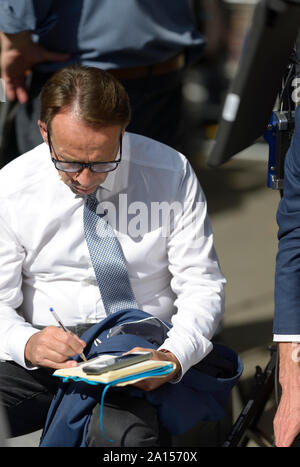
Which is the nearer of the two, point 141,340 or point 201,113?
point 141,340

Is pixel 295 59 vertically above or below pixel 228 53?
above

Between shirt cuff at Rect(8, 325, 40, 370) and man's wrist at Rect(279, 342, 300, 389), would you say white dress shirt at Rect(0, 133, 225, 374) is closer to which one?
shirt cuff at Rect(8, 325, 40, 370)

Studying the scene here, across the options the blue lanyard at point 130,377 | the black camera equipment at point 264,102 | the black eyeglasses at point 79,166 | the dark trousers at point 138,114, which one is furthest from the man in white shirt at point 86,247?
the dark trousers at point 138,114

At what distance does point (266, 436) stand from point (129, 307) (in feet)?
2.28

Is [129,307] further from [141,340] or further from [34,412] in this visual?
[34,412]

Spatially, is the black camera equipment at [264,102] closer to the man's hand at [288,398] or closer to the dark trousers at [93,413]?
the man's hand at [288,398]

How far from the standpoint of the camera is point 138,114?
10.4 feet

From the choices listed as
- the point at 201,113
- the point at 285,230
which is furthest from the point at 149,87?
the point at 201,113

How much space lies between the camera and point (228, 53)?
22.9 feet

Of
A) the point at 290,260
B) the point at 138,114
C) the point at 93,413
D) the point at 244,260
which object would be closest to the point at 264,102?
the point at 290,260

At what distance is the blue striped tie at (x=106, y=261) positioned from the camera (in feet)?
7.75

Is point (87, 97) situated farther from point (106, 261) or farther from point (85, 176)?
point (106, 261)

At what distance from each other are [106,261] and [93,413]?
1.67 ft

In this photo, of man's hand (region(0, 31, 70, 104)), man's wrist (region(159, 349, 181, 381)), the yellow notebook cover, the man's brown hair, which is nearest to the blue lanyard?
the yellow notebook cover
